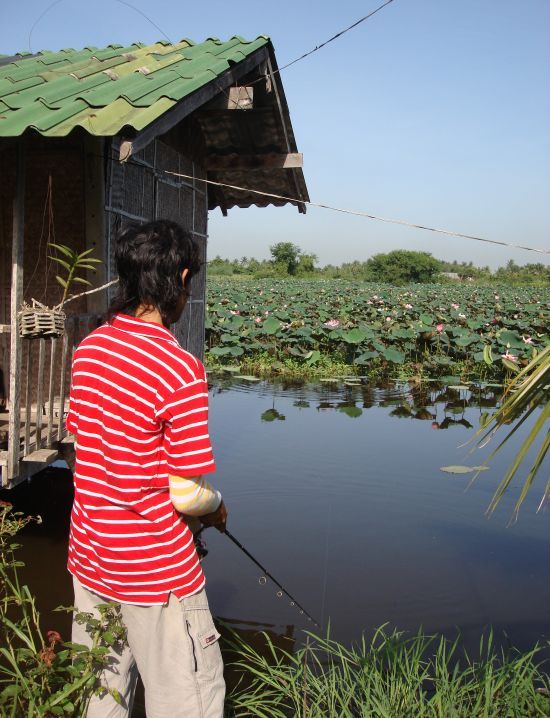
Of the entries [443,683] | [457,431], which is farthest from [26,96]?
[457,431]

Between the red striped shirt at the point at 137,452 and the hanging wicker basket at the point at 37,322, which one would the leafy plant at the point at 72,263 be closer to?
the hanging wicker basket at the point at 37,322

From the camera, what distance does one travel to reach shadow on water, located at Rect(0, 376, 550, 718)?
3.83 meters

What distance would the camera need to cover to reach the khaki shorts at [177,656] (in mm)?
1822

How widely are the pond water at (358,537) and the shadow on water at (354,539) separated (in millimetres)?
11

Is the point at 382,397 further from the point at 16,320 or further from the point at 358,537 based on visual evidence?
the point at 16,320

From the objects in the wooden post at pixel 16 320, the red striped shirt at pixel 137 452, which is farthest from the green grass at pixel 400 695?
the wooden post at pixel 16 320

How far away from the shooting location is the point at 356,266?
240 feet

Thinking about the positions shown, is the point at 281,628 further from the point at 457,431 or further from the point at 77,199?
the point at 457,431

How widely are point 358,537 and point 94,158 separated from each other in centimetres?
307

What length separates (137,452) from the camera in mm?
1777

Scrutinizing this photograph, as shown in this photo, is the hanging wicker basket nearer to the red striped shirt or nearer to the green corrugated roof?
the green corrugated roof

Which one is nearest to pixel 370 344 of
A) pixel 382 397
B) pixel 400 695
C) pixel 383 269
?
pixel 382 397

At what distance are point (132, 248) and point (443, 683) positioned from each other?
1.99 metres

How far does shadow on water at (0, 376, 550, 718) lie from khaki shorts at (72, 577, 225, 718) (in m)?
1.48
